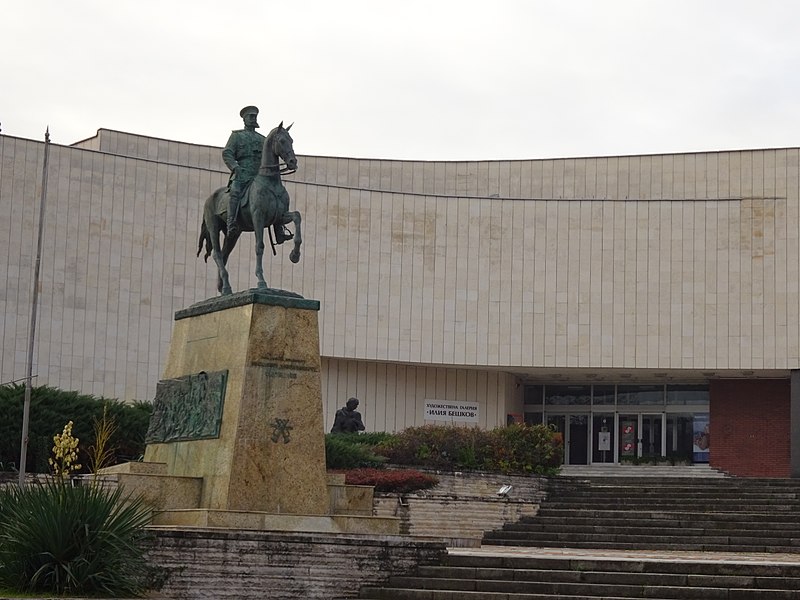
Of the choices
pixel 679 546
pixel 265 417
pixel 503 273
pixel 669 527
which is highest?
pixel 503 273

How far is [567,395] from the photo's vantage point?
4528 centimetres

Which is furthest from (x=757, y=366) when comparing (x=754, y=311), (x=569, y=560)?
(x=569, y=560)

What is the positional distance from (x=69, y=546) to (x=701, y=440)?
33.0 m

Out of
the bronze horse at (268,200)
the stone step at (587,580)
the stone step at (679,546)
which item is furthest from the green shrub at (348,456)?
the stone step at (587,580)

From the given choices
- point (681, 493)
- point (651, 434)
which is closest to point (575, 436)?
point (651, 434)

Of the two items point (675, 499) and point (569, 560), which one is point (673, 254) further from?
point (569, 560)

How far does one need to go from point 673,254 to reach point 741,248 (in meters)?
1.99

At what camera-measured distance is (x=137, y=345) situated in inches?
1474

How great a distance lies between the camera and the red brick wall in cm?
4103

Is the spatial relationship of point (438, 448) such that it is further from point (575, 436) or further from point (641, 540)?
point (575, 436)

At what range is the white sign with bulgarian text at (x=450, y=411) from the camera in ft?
138

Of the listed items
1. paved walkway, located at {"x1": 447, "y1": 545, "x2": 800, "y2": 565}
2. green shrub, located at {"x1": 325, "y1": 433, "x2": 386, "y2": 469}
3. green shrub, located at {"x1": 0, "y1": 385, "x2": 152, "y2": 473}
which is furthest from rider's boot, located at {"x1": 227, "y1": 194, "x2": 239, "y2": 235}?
green shrub, located at {"x1": 325, "y1": 433, "x2": 386, "y2": 469}

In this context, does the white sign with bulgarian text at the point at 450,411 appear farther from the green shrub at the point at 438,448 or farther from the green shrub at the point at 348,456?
the green shrub at the point at 348,456

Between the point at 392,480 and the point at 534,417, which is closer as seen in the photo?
the point at 392,480
